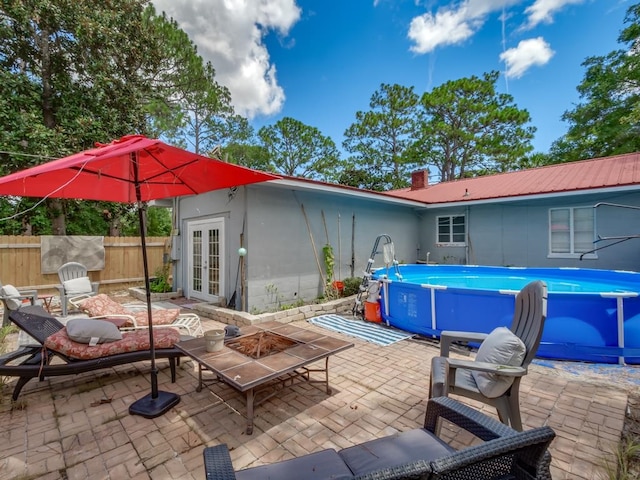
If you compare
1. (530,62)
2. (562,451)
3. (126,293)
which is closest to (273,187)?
(562,451)

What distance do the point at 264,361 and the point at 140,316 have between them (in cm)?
290

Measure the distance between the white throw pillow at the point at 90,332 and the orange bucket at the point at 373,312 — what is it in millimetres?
4357

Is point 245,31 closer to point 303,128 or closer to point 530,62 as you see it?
point 303,128

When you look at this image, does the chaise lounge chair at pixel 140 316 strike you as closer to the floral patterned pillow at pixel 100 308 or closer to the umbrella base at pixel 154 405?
the floral patterned pillow at pixel 100 308

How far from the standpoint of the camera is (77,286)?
6.80 m

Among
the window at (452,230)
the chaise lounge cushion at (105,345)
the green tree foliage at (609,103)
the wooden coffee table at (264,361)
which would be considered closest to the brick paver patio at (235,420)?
the wooden coffee table at (264,361)

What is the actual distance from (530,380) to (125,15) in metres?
16.0

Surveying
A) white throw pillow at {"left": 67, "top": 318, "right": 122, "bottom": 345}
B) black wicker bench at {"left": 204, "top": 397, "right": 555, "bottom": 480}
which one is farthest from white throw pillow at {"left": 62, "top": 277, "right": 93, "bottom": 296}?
black wicker bench at {"left": 204, "top": 397, "right": 555, "bottom": 480}

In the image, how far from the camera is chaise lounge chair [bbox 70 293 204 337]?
4.38 m

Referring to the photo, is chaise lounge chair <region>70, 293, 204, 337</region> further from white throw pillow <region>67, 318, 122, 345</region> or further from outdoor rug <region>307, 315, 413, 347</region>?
outdoor rug <region>307, 315, 413, 347</region>

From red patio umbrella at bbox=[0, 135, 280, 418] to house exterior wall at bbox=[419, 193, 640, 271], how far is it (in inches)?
A: 367

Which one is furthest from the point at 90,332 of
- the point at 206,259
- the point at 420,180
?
the point at 420,180

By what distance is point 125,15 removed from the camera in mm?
11273

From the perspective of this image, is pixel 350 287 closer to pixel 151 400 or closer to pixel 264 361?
pixel 264 361
